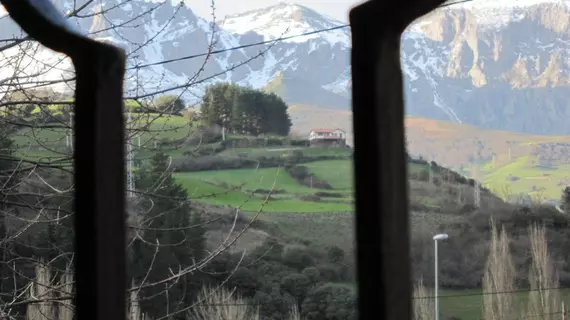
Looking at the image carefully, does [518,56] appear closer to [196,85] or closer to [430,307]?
[430,307]

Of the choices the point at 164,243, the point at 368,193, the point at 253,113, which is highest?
the point at 253,113

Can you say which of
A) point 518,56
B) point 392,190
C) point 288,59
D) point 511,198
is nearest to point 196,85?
point 392,190

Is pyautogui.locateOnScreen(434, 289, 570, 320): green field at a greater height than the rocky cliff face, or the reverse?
the rocky cliff face

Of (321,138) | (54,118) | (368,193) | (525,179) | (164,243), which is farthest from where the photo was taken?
A: (525,179)

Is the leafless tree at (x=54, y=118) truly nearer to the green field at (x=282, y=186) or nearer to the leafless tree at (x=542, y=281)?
the green field at (x=282, y=186)

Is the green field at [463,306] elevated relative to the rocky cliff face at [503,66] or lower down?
lower down

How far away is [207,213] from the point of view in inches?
168

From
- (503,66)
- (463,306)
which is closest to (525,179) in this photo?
(463,306)

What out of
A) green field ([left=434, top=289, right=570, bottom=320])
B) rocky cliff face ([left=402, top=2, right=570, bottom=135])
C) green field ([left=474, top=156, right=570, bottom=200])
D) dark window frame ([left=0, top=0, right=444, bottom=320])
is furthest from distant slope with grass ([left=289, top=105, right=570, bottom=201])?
dark window frame ([left=0, top=0, right=444, bottom=320])

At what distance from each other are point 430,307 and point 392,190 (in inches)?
259

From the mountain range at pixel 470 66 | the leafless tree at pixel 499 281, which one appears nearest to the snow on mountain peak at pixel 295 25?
the mountain range at pixel 470 66

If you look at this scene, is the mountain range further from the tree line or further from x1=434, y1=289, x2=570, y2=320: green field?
x1=434, y1=289, x2=570, y2=320: green field

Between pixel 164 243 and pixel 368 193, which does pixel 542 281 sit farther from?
pixel 368 193

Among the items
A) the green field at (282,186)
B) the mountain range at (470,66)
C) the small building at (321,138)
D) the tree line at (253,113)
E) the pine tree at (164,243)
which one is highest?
the mountain range at (470,66)
